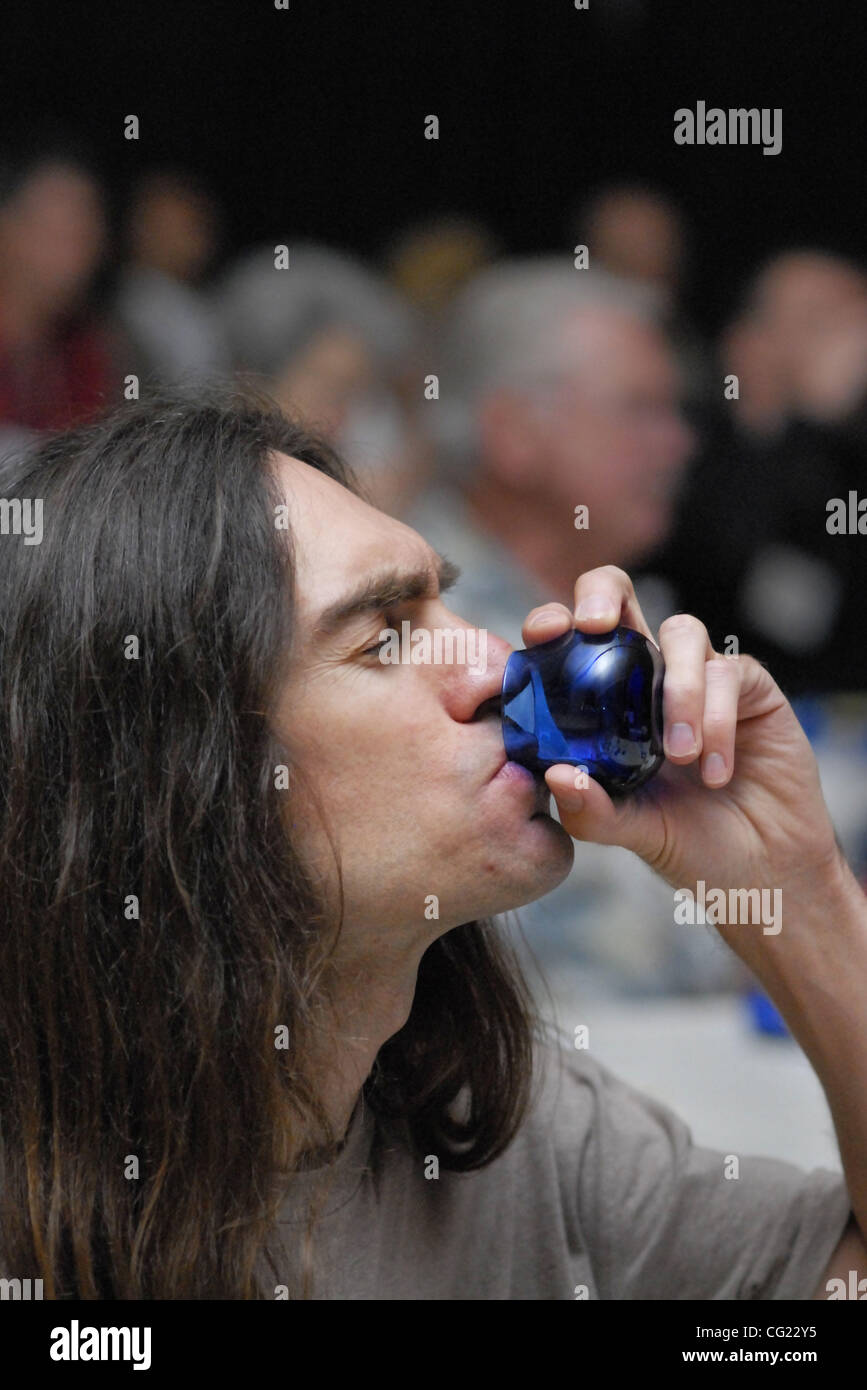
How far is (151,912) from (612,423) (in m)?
1.45

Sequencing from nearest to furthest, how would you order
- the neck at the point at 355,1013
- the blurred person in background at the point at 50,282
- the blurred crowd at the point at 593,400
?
the neck at the point at 355,1013 → the blurred person in background at the point at 50,282 → the blurred crowd at the point at 593,400

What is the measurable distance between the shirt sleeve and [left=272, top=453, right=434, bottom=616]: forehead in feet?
1.75

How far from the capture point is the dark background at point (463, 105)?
203 centimetres

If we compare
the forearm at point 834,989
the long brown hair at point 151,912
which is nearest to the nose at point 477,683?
the long brown hair at point 151,912

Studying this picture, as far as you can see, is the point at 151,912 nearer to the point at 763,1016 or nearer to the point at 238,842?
the point at 238,842

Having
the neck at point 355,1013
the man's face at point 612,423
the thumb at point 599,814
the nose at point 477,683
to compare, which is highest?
the man's face at point 612,423

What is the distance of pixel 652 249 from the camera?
7.16 feet

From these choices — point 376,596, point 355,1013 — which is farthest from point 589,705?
point 355,1013

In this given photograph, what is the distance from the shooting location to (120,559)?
0.96 m

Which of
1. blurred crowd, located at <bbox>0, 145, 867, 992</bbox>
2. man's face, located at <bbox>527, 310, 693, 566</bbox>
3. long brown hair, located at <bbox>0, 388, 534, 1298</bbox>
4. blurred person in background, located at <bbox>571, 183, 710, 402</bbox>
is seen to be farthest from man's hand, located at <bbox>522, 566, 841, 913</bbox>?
blurred person in background, located at <bbox>571, 183, 710, 402</bbox>

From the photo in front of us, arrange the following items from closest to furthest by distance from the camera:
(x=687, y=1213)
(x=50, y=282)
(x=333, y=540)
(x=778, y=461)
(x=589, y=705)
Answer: (x=589, y=705)
(x=333, y=540)
(x=687, y=1213)
(x=50, y=282)
(x=778, y=461)

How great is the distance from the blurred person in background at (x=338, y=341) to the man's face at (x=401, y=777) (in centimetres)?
108

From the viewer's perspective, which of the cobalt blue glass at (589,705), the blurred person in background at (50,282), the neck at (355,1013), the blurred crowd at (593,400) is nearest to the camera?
the cobalt blue glass at (589,705)

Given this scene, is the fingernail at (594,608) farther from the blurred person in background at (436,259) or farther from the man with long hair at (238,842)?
the blurred person in background at (436,259)
